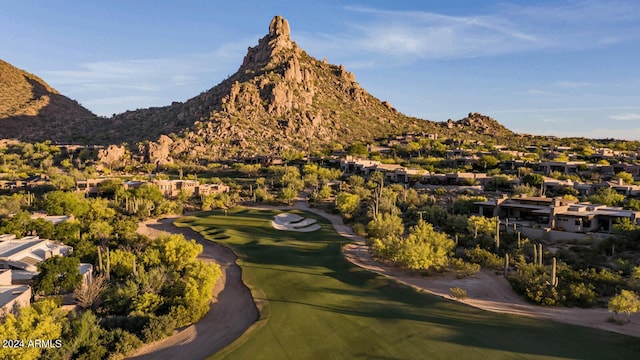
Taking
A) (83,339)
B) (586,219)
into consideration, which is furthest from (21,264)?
(586,219)

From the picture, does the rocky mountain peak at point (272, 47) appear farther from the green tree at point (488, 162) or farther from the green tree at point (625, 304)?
the green tree at point (625, 304)

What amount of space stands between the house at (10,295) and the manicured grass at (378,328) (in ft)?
39.3

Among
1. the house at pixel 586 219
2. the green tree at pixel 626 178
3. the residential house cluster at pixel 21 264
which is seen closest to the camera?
the residential house cluster at pixel 21 264

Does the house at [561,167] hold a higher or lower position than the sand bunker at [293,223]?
higher

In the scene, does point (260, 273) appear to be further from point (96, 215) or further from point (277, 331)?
point (96, 215)

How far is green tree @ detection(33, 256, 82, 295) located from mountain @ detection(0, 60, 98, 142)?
110 metres

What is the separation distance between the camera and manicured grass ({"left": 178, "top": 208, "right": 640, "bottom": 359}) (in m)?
19.8

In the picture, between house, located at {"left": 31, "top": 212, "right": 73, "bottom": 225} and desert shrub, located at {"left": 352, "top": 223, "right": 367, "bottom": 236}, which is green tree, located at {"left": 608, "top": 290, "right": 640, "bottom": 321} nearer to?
desert shrub, located at {"left": 352, "top": 223, "right": 367, "bottom": 236}

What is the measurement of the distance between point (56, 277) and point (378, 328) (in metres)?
21.3

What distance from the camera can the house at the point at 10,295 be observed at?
72.0 feet

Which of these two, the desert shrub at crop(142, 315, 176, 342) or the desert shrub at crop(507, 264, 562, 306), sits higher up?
the desert shrub at crop(507, 264, 562, 306)

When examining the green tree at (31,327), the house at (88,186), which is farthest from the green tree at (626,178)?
the house at (88,186)

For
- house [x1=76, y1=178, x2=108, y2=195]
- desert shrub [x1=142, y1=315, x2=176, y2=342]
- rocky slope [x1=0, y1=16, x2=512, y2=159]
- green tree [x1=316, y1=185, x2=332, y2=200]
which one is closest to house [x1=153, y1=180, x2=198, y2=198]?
house [x1=76, y1=178, x2=108, y2=195]

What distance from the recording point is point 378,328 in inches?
883
